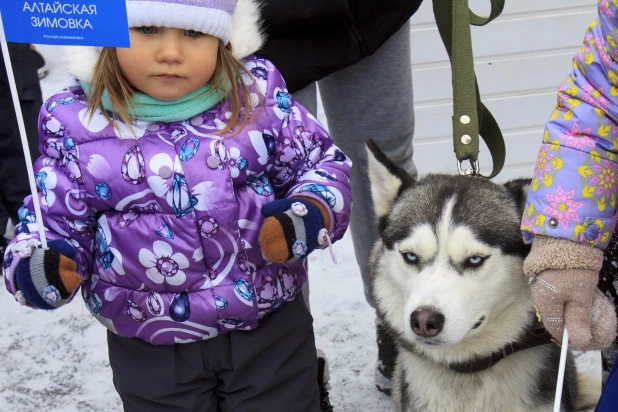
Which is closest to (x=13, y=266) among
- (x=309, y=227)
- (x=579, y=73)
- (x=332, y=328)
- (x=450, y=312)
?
(x=309, y=227)

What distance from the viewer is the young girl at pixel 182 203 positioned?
1879 millimetres

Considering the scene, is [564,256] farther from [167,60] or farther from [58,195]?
[58,195]

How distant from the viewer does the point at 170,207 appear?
193 centimetres

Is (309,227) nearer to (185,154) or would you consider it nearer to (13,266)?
(185,154)

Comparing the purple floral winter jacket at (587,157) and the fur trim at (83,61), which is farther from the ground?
the fur trim at (83,61)

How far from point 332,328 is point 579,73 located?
2.05 metres

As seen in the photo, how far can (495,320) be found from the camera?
2068 millimetres

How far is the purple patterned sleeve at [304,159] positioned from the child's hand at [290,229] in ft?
0.22

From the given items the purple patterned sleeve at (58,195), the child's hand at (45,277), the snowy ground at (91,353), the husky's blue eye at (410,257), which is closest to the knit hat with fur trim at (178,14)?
the purple patterned sleeve at (58,195)

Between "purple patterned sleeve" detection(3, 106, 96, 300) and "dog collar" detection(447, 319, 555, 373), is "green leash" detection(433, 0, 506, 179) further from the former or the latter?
"purple patterned sleeve" detection(3, 106, 96, 300)

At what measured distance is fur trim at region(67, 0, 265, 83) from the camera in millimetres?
1938

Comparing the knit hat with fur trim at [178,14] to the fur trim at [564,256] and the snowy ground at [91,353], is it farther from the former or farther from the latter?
the snowy ground at [91,353]

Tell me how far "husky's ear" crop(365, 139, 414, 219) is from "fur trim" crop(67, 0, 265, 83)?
1.39ft

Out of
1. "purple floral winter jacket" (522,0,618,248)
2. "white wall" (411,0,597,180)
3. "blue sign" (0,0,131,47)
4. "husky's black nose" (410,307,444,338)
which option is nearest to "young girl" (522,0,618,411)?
"purple floral winter jacket" (522,0,618,248)
